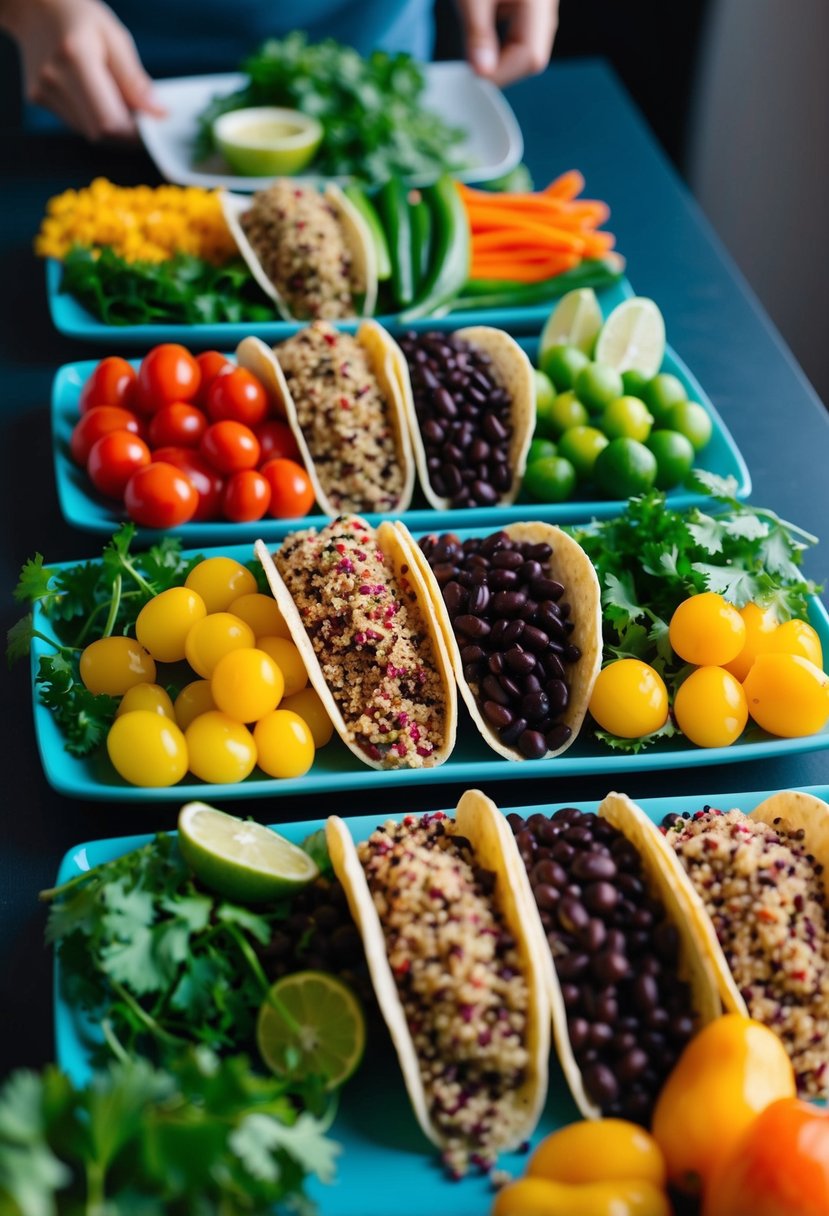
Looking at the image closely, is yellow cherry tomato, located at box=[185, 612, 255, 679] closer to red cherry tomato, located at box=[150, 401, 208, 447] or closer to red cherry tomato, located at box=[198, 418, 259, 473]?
red cherry tomato, located at box=[198, 418, 259, 473]

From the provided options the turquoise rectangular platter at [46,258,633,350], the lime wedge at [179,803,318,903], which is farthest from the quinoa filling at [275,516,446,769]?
the turquoise rectangular platter at [46,258,633,350]

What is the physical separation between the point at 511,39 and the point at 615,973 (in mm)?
3511

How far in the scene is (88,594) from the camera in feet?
7.81

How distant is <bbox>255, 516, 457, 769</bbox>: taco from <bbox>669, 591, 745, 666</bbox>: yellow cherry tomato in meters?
0.44

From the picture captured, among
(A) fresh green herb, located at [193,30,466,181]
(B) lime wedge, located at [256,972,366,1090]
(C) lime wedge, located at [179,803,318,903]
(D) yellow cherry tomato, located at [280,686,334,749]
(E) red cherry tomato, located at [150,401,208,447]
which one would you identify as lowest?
(B) lime wedge, located at [256,972,366,1090]

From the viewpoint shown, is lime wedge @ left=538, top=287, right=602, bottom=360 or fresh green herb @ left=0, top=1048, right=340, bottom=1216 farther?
lime wedge @ left=538, top=287, right=602, bottom=360

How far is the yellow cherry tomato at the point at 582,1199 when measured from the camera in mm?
1459

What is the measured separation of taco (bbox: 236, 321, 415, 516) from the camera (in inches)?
110

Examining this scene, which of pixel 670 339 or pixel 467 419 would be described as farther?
pixel 670 339

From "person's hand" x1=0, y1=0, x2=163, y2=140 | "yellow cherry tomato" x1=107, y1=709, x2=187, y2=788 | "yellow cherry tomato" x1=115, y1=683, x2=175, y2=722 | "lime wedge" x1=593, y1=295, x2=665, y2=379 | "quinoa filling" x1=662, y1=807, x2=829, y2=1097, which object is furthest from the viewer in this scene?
"person's hand" x1=0, y1=0, x2=163, y2=140

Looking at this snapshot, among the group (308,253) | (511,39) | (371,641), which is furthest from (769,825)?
(511,39)

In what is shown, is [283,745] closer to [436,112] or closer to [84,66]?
[84,66]

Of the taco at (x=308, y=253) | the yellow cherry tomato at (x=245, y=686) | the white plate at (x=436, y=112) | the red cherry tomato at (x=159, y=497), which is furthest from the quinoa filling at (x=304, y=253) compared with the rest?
the yellow cherry tomato at (x=245, y=686)

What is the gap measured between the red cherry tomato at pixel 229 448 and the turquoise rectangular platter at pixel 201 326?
1.85ft
